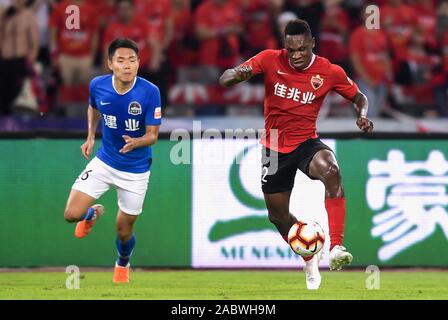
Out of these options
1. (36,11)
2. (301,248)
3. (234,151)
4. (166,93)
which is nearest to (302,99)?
(301,248)

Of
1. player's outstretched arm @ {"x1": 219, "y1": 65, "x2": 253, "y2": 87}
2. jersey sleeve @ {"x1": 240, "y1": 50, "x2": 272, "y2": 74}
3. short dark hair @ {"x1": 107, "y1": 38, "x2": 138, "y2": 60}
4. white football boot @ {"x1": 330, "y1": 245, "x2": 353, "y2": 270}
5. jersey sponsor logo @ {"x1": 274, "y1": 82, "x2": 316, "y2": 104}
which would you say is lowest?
white football boot @ {"x1": 330, "y1": 245, "x2": 353, "y2": 270}

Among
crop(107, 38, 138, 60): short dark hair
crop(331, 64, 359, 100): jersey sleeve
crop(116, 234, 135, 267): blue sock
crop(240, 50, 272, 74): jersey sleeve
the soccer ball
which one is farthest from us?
crop(116, 234, 135, 267): blue sock

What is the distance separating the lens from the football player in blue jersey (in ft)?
40.2

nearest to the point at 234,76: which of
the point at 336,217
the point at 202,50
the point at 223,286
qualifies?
the point at 336,217

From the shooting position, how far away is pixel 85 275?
14.1 metres

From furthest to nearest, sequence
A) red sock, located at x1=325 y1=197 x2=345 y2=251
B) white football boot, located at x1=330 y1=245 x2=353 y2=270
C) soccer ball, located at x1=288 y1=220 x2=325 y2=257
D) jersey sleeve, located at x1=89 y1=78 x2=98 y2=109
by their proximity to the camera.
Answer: jersey sleeve, located at x1=89 y1=78 x2=98 y2=109 < soccer ball, located at x1=288 y1=220 x2=325 y2=257 < red sock, located at x1=325 y1=197 x2=345 y2=251 < white football boot, located at x1=330 y1=245 x2=353 y2=270

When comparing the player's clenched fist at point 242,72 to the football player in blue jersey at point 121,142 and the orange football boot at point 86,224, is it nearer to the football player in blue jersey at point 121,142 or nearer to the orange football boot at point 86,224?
the football player in blue jersey at point 121,142

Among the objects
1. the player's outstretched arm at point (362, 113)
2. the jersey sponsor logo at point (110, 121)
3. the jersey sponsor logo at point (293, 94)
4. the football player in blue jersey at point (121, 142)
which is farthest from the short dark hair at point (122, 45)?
the player's outstretched arm at point (362, 113)

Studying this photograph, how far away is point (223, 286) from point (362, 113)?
2.44m

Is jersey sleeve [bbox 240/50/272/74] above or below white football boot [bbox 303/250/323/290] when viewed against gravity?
above

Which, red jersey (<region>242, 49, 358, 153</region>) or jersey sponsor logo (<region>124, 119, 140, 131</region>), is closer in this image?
red jersey (<region>242, 49, 358, 153</region>)

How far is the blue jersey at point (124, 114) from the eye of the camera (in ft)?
40.4

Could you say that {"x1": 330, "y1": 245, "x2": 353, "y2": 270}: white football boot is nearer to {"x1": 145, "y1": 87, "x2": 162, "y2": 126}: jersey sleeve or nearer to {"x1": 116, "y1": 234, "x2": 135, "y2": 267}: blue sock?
{"x1": 145, "y1": 87, "x2": 162, "y2": 126}: jersey sleeve

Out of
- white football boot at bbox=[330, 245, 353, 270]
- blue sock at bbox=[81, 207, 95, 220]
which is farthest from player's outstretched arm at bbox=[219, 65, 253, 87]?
blue sock at bbox=[81, 207, 95, 220]
